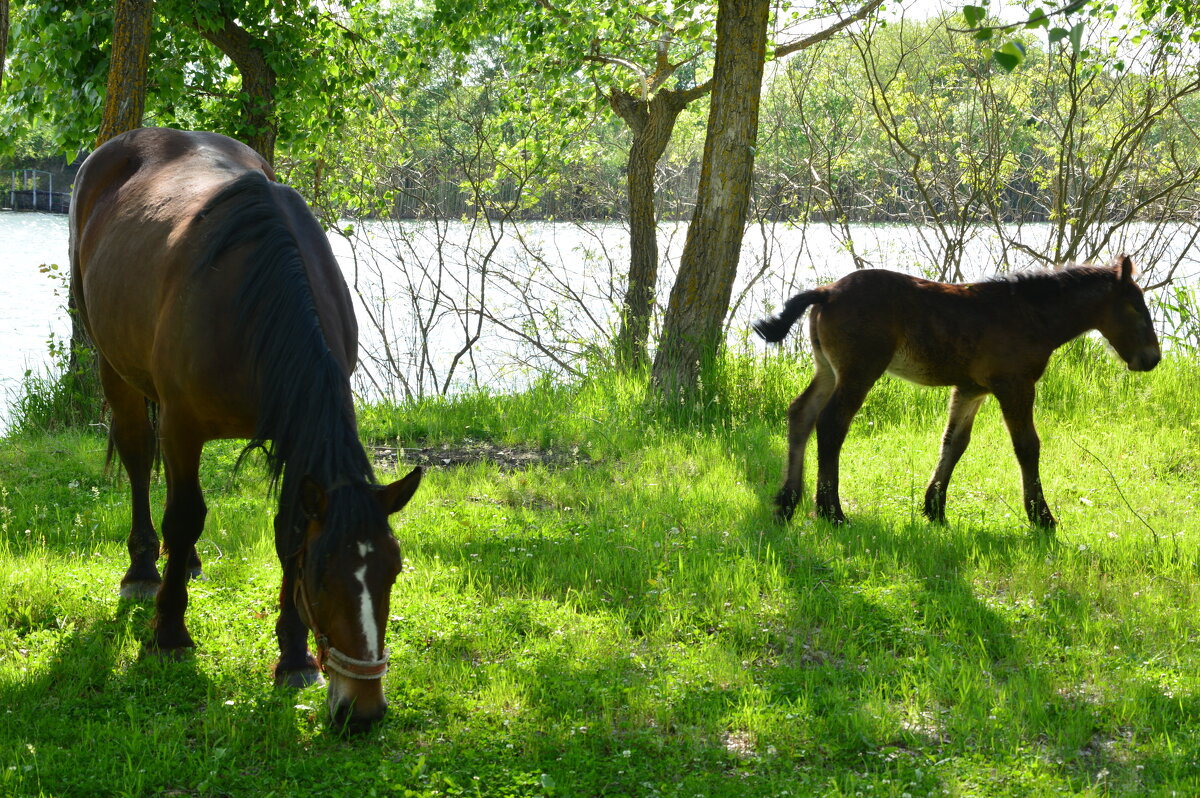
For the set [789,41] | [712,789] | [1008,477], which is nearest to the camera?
[712,789]

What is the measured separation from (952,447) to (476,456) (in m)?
3.75

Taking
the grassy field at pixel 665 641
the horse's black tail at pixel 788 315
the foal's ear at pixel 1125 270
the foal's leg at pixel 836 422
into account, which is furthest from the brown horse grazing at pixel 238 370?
the foal's ear at pixel 1125 270

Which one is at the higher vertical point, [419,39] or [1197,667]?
[419,39]

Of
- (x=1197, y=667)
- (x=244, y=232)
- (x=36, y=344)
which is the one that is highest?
(x=244, y=232)

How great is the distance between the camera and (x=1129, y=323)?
241 inches

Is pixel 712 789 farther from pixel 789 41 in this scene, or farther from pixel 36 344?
pixel 36 344

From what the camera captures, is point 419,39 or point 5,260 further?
point 5,260

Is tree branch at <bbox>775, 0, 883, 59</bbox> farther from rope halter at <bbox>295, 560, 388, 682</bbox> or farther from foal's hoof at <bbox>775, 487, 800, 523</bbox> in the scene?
rope halter at <bbox>295, 560, 388, 682</bbox>

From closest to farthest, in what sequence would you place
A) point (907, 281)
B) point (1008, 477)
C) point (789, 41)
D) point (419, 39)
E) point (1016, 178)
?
point (907, 281)
point (1008, 477)
point (419, 39)
point (789, 41)
point (1016, 178)

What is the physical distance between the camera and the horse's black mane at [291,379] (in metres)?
3.20

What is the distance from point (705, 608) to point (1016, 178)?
1023 centimetres

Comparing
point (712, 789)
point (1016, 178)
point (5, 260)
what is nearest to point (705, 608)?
point (712, 789)

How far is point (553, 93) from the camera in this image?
11.5m

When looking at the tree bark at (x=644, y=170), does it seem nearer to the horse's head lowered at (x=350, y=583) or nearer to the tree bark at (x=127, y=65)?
the tree bark at (x=127, y=65)
